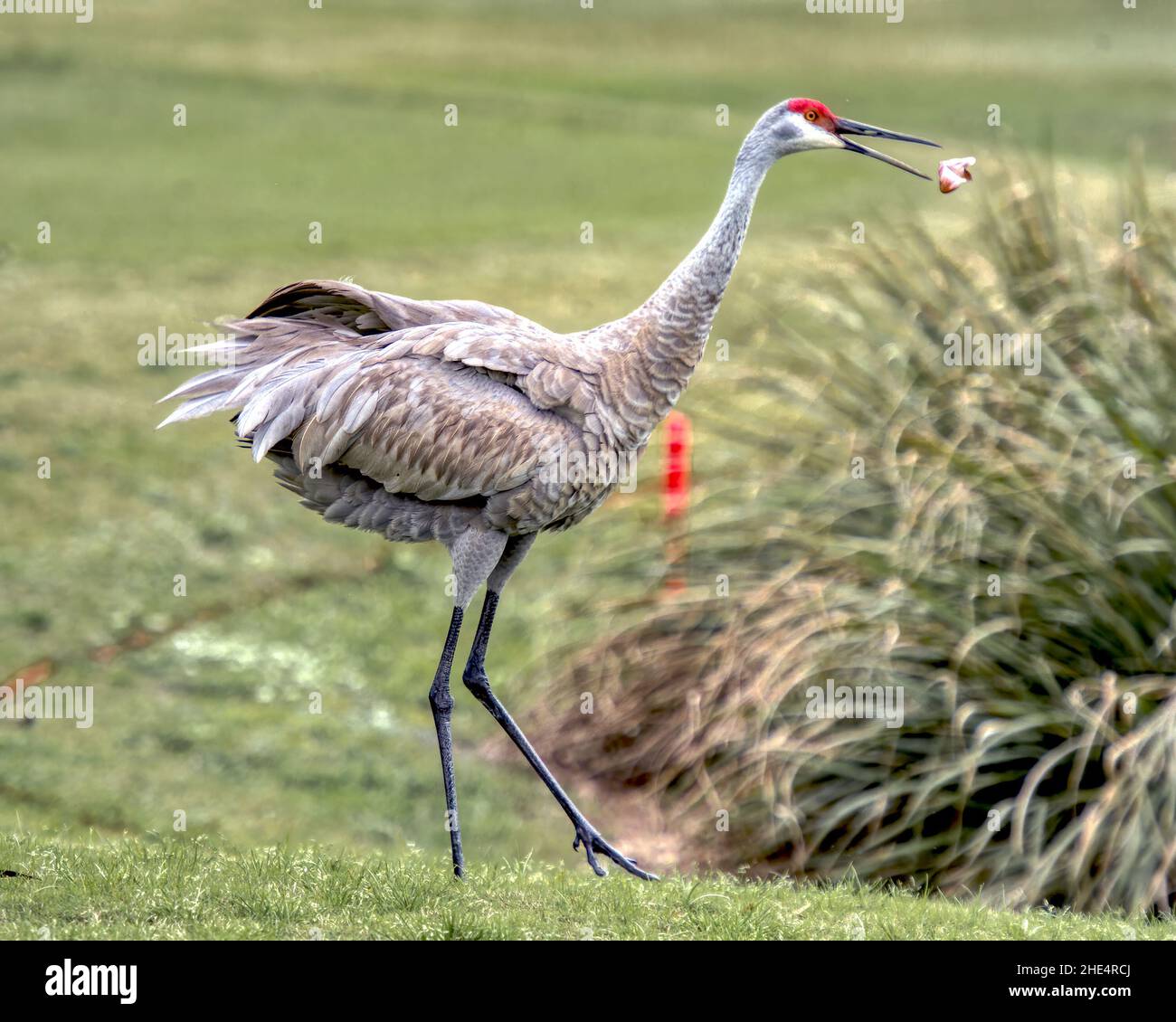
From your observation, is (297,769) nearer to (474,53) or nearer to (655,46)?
(474,53)

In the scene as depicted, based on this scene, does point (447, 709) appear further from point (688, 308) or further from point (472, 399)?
point (688, 308)

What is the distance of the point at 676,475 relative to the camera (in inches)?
368

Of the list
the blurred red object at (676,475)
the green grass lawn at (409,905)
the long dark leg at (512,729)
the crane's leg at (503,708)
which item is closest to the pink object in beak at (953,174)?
the crane's leg at (503,708)

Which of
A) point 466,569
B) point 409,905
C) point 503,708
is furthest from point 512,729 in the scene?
point 409,905

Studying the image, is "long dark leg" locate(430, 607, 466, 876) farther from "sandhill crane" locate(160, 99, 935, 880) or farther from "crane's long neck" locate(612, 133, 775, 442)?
"crane's long neck" locate(612, 133, 775, 442)

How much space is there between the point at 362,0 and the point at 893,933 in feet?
114

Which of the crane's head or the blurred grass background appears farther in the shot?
the blurred grass background

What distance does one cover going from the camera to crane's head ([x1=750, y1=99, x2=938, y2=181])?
6.09 metres

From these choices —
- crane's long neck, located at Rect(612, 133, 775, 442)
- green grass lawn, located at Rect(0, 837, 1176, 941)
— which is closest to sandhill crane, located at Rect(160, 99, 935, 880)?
crane's long neck, located at Rect(612, 133, 775, 442)

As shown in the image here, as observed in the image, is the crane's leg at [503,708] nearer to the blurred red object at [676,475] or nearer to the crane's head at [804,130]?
the crane's head at [804,130]

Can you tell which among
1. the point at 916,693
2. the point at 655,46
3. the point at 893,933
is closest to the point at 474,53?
the point at 655,46

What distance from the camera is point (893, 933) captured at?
5516 millimetres

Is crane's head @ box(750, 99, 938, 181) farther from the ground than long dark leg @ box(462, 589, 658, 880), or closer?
farther from the ground

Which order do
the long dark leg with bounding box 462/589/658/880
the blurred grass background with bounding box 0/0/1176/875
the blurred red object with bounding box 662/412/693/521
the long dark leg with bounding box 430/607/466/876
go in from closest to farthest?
the long dark leg with bounding box 430/607/466/876 < the long dark leg with bounding box 462/589/658/880 < the blurred red object with bounding box 662/412/693/521 < the blurred grass background with bounding box 0/0/1176/875
